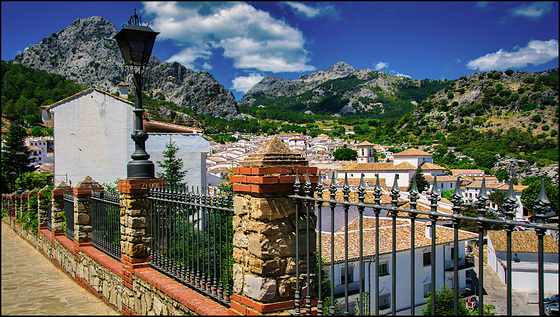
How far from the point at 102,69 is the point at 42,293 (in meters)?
155

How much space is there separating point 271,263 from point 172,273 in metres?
2.16

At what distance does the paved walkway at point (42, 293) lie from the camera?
525cm

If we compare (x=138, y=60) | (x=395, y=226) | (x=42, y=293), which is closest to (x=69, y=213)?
(x=42, y=293)

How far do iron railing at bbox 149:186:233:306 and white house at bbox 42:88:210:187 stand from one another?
17.7m

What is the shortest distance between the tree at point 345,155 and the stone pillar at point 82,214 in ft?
276

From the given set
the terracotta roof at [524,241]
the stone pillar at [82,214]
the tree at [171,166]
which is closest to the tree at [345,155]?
the terracotta roof at [524,241]

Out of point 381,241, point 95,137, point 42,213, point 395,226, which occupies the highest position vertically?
point 95,137

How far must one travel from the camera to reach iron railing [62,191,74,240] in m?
8.51

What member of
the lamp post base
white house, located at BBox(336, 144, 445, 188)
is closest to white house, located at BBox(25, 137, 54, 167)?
white house, located at BBox(336, 144, 445, 188)

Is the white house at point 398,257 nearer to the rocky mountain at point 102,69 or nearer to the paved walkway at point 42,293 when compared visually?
the paved walkway at point 42,293

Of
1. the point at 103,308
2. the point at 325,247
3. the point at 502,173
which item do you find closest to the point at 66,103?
the point at 325,247

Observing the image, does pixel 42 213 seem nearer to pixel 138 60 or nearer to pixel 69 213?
pixel 69 213

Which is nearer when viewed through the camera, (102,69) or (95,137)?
(95,137)

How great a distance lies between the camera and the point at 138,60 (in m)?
6.20
